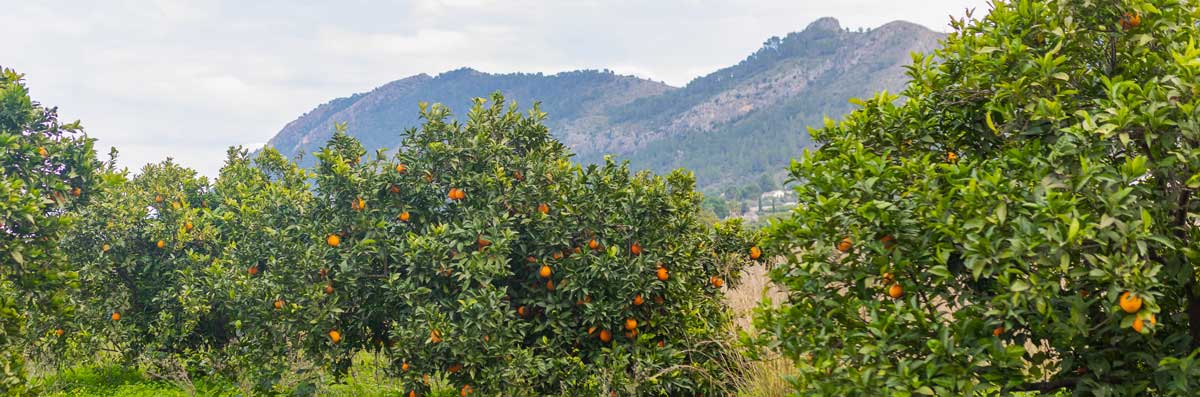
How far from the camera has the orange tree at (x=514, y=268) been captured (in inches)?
243

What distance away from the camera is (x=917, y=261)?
374 centimetres

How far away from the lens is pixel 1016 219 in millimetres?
3232

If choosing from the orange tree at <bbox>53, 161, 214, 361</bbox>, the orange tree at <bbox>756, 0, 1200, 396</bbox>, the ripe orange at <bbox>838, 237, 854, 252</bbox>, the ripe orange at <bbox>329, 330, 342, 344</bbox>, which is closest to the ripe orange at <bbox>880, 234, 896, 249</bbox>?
the orange tree at <bbox>756, 0, 1200, 396</bbox>

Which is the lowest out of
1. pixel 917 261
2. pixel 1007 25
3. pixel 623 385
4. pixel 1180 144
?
pixel 623 385

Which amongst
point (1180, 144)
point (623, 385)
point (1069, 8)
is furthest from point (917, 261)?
point (623, 385)

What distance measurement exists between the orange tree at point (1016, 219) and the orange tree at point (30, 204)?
5.30m

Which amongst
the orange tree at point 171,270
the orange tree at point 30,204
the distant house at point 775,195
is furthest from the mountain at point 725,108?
the orange tree at point 30,204

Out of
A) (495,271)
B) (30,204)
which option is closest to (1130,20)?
(495,271)

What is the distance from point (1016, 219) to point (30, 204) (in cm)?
672

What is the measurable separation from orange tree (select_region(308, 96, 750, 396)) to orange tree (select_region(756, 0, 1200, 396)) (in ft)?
7.28

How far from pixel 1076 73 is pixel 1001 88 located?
40cm

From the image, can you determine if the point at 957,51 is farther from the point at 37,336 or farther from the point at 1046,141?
the point at 37,336

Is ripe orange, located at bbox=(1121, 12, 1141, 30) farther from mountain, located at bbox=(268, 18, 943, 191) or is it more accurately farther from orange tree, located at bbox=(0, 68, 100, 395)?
mountain, located at bbox=(268, 18, 943, 191)

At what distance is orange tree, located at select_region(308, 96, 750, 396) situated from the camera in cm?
617
